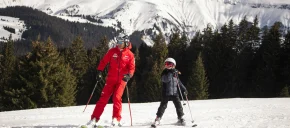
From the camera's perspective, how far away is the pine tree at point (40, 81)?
3212 centimetres

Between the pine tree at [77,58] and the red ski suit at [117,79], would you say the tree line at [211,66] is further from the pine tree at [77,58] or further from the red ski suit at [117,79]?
the red ski suit at [117,79]

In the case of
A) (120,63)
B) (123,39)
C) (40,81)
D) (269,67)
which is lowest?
(40,81)

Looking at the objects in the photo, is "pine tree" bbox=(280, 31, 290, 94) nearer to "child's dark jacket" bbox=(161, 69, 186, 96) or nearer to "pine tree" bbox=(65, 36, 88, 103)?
"pine tree" bbox=(65, 36, 88, 103)

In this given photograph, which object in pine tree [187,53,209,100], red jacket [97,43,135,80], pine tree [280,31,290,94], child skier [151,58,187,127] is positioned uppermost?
red jacket [97,43,135,80]

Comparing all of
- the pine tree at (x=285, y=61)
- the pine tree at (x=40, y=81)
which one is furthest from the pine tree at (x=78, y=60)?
the pine tree at (x=285, y=61)

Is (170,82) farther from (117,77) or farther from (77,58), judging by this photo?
(77,58)

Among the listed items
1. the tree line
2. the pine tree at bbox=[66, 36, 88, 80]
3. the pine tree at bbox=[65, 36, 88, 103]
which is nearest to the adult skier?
the tree line

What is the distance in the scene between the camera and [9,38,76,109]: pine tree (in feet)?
105

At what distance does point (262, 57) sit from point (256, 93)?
7.31m

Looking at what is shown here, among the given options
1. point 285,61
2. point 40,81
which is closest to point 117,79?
point 40,81

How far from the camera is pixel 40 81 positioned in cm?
3250

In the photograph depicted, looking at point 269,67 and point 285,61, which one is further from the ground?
point 285,61

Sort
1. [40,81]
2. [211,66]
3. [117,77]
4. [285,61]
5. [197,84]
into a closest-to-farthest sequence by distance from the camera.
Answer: [117,77] → [40,81] → [197,84] → [285,61] → [211,66]

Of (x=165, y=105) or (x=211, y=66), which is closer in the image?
(x=165, y=105)
